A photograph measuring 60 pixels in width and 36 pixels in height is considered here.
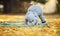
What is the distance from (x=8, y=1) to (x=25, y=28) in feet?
1.22

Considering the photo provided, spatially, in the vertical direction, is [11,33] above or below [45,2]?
below

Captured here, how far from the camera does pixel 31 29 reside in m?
1.87

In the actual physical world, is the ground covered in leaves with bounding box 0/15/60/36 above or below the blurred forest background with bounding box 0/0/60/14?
below

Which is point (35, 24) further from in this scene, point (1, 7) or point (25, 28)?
point (1, 7)

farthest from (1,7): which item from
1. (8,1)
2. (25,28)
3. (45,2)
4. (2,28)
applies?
(45,2)

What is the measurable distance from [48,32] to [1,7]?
0.61 metres

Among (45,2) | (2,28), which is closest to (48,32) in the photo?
(45,2)

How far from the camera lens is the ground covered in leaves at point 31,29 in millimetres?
1845

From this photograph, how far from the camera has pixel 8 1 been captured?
1.92 meters

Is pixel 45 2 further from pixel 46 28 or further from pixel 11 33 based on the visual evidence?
pixel 11 33

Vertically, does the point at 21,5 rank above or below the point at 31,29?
above

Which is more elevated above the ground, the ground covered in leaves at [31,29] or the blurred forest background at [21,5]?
the blurred forest background at [21,5]

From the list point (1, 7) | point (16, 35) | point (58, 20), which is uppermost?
point (1, 7)

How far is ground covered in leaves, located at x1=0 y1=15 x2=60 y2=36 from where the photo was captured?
1.85 m
